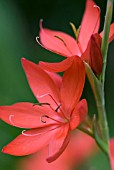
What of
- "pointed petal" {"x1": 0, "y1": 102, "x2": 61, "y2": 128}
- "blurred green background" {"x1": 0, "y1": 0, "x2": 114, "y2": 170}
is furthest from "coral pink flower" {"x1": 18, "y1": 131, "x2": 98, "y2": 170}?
"pointed petal" {"x1": 0, "y1": 102, "x2": 61, "y2": 128}

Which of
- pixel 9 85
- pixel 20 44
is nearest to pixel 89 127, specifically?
pixel 9 85

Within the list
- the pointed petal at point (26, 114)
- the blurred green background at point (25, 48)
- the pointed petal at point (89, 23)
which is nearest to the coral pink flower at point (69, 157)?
the blurred green background at point (25, 48)

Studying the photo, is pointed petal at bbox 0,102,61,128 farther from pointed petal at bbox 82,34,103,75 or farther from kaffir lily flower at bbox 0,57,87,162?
pointed petal at bbox 82,34,103,75

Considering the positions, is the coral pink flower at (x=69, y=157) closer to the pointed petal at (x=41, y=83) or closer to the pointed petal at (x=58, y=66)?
the pointed petal at (x=41, y=83)

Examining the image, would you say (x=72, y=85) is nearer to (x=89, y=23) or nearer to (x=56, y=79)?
(x=56, y=79)

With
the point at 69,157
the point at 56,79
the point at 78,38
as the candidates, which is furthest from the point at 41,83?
the point at 69,157

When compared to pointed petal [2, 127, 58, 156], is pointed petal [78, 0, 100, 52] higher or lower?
higher

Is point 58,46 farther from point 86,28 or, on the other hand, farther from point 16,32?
point 16,32
